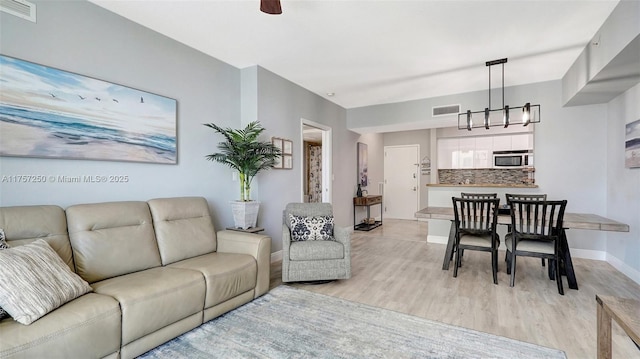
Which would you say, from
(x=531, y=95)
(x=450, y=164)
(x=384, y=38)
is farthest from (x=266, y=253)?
(x=450, y=164)

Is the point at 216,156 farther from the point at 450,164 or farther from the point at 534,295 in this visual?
the point at 450,164

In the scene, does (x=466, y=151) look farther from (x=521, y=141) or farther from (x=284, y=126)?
(x=284, y=126)

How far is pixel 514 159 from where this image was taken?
6012mm

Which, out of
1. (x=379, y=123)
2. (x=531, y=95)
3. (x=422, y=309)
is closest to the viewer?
(x=422, y=309)

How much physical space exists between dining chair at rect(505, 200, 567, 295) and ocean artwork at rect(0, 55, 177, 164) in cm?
372

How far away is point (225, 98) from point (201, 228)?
170 centimetres

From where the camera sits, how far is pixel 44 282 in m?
1.56

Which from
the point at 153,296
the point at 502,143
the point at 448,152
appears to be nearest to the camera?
the point at 153,296

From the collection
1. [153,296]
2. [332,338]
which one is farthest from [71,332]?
[332,338]

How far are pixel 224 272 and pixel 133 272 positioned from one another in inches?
26.9

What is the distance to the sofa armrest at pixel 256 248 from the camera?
8.66ft

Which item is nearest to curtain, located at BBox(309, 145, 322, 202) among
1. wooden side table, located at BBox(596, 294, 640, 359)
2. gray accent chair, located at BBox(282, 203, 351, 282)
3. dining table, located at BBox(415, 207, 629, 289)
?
dining table, located at BBox(415, 207, 629, 289)

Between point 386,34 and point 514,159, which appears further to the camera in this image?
point 514,159

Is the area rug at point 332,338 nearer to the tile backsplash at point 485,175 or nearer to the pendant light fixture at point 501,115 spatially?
the pendant light fixture at point 501,115
